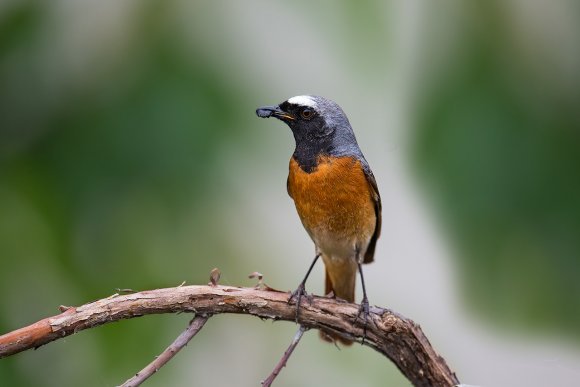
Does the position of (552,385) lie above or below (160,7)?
below

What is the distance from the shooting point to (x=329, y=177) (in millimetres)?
2225

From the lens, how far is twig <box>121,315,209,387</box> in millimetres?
1759

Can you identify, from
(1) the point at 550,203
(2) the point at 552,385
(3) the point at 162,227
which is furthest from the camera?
(3) the point at 162,227

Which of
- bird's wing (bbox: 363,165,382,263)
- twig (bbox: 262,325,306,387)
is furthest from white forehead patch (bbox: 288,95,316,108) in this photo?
twig (bbox: 262,325,306,387)

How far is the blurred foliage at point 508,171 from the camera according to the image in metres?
2.41

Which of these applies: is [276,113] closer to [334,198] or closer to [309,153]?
[309,153]

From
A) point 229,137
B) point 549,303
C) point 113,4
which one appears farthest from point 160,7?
point 549,303

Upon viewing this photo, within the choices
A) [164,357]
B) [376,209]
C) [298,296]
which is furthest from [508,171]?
[164,357]

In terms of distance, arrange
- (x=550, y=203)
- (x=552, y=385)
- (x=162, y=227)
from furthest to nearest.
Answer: (x=162, y=227), (x=550, y=203), (x=552, y=385)

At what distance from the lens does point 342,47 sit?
8.72ft

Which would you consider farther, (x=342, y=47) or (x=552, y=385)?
(x=342, y=47)

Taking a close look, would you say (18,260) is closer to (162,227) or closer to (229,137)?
(162,227)

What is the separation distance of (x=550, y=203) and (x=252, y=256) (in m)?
0.97

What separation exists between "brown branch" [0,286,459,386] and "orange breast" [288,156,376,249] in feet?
0.84
